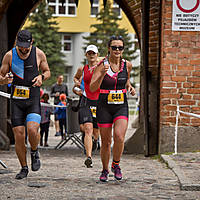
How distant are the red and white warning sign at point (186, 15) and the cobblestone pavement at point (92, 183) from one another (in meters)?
2.49

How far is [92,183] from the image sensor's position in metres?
7.27

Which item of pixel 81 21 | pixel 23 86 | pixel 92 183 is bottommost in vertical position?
pixel 92 183

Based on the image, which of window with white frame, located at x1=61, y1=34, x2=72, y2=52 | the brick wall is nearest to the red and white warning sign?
the brick wall

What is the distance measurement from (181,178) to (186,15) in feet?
14.7

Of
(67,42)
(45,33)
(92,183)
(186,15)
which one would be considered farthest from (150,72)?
(67,42)

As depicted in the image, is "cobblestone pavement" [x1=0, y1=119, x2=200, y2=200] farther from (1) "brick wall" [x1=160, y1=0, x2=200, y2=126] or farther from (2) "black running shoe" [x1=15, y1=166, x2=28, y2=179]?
(1) "brick wall" [x1=160, y1=0, x2=200, y2=126]

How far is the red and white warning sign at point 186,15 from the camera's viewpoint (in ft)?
35.7

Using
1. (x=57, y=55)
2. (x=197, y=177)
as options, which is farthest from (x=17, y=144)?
(x=57, y=55)

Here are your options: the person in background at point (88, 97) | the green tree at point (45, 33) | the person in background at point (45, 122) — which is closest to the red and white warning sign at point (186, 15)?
the person in background at point (88, 97)

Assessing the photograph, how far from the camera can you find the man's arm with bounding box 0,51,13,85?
745 centimetres

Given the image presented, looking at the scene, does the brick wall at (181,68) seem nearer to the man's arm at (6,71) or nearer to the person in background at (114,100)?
the person in background at (114,100)

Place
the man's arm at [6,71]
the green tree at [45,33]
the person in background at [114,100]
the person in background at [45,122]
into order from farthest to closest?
the green tree at [45,33], the person in background at [45,122], the man's arm at [6,71], the person in background at [114,100]

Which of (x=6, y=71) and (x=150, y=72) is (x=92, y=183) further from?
(x=150, y=72)

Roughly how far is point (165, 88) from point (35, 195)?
5.18 m
